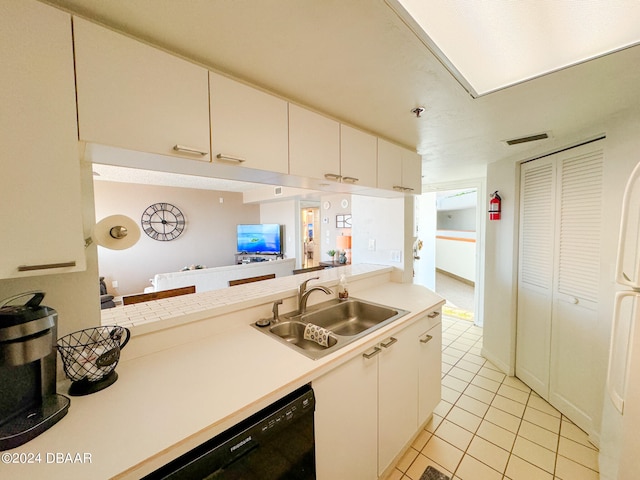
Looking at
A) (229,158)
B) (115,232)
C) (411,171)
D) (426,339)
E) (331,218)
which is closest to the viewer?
(115,232)

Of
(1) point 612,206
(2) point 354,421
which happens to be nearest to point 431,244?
(1) point 612,206

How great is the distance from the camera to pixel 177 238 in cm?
564

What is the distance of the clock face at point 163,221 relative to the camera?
17.4 ft

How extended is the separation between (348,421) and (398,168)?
5.81 feet

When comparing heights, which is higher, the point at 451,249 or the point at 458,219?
Result: the point at 458,219

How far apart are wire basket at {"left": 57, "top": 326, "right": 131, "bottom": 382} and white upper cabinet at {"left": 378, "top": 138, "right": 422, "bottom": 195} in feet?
5.71

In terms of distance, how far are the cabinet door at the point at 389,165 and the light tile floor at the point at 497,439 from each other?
5.93ft

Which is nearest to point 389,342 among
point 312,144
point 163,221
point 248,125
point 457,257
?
point 312,144

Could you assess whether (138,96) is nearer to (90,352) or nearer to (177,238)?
(90,352)

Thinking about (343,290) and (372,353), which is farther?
(343,290)

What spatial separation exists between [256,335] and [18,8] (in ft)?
4.52

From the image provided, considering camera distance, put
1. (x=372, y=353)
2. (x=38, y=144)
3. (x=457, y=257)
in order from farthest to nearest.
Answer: (x=457, y=257) < (x=372, y=353) < (x=38, y=144)

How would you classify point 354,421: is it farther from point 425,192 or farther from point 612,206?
point 425,192

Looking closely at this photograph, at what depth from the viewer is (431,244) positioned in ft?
14.2
